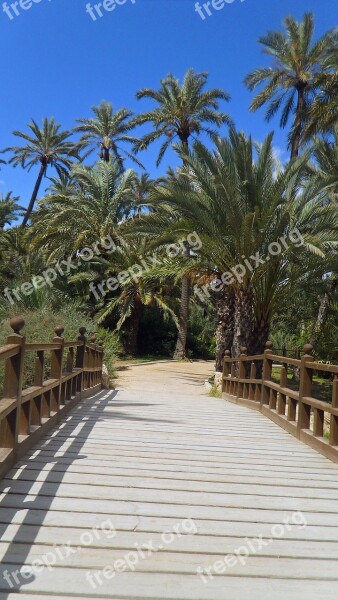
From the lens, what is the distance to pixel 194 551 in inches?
121

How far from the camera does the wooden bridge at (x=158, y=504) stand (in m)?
2.77

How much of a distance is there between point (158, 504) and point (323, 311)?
701 inches

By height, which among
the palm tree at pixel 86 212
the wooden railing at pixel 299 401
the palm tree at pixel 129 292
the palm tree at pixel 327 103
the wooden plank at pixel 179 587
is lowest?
the wooden plank at pixel 179 587

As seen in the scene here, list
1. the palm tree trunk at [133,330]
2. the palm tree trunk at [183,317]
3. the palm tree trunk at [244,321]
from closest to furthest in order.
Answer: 1. the palm tree trunk at [244,321]
2. the palm tree trunk at [183,317]
3. the palm tree trunk at [133,330]

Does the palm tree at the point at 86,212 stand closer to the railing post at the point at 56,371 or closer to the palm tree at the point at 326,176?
the palm tree at the point at 326,176

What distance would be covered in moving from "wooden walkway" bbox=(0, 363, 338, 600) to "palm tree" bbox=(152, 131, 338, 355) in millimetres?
7372

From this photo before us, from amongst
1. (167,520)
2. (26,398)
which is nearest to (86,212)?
(26,398)

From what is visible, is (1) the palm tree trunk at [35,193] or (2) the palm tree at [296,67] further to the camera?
(1) the palm tree trunk at [35,193]

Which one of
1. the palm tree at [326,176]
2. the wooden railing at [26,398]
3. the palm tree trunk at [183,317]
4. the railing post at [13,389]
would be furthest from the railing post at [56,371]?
the palm tree trunk at [183,317]

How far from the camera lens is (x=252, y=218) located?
1172cm

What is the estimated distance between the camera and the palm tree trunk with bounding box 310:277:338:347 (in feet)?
62.5

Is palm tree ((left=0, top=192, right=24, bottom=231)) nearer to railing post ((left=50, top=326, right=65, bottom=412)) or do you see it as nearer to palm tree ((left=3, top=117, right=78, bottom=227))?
palm tree ((left=3, top=117, right=78, bottom=227))

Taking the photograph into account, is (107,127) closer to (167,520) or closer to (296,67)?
(296,67)

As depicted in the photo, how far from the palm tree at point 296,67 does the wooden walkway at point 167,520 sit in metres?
18.8
